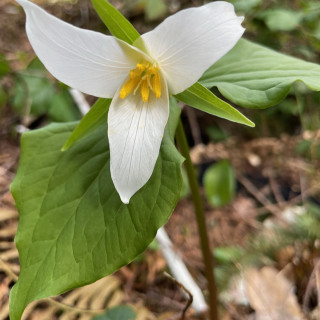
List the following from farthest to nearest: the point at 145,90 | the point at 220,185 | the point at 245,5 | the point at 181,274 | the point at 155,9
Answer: the point at 155,9 → the point at 220,185 → the point at 245,5 → the point at 181,274 → the point at 145,90

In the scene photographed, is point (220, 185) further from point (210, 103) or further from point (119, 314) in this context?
point (210, 103)

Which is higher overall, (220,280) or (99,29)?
(99,29)

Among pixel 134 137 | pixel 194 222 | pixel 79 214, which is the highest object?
pixel 134 137

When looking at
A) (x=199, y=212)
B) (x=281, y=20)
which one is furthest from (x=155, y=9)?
(x=199, y=212)

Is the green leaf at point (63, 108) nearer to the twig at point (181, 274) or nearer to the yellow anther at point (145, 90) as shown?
the twig at point (181, 274)

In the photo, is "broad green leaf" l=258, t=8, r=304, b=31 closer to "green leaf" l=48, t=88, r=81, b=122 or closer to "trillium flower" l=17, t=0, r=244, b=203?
"green leaf" l=48, t=88, r=81, b=122

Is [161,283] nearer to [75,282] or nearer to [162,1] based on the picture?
[75,282]

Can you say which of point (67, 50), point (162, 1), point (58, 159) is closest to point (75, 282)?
point (58, 159)
